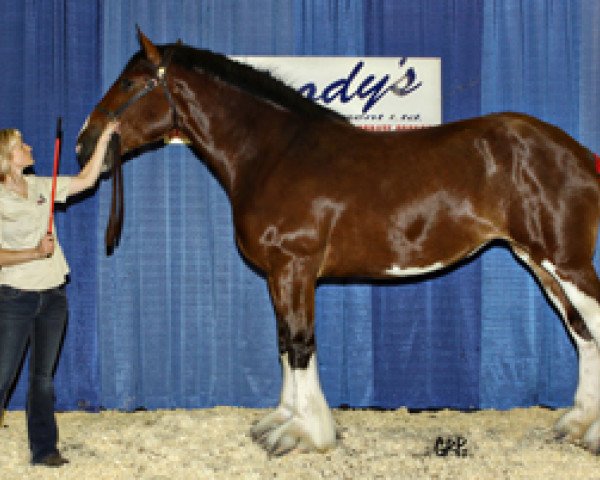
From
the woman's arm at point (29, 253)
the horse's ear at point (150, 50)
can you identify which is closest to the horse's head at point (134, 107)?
the horse's ear at point (150, 50)

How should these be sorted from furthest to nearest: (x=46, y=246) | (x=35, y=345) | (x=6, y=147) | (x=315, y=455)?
(x=315, y=455), (x=35, y=345), (x=6, y=147), (x=46, y=246)

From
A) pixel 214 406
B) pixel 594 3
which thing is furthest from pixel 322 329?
pixel 594 3

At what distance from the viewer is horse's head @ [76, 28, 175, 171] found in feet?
11.9

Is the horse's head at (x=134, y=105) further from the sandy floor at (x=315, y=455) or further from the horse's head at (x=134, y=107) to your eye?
the sandy floor at (x=315, y=455)

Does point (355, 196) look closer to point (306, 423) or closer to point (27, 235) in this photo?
point (306, 423)

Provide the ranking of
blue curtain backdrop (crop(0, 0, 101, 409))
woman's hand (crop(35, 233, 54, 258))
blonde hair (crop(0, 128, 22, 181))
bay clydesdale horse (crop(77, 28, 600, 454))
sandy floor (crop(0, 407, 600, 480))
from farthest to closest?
blue curtain backdrop (crop(0, 0, 101, 409))
bay clydesdale horse (crop(77, 28, 600, 454))
sandy floor (crop(0, 407, 600, 480))
blonde hair (crop(0, 128, 22, 181))
woman's hand (crop(35, 233, 54, 258))

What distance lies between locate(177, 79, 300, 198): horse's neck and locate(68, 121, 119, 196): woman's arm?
1.58 feet

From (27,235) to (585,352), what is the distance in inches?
125

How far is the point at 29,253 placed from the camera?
297cm

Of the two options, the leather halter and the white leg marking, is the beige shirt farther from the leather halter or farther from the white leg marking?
the white leg marking

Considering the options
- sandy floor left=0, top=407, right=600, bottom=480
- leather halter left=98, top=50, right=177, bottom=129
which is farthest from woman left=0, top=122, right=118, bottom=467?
leather halter left=98, top=50, right=177, bottom=129

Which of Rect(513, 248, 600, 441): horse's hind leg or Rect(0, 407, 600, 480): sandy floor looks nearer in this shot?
Rect(0, 407, 600, 480): sandy floor

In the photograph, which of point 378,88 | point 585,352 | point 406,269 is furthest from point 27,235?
point 585,352

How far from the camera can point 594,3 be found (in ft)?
15.1
